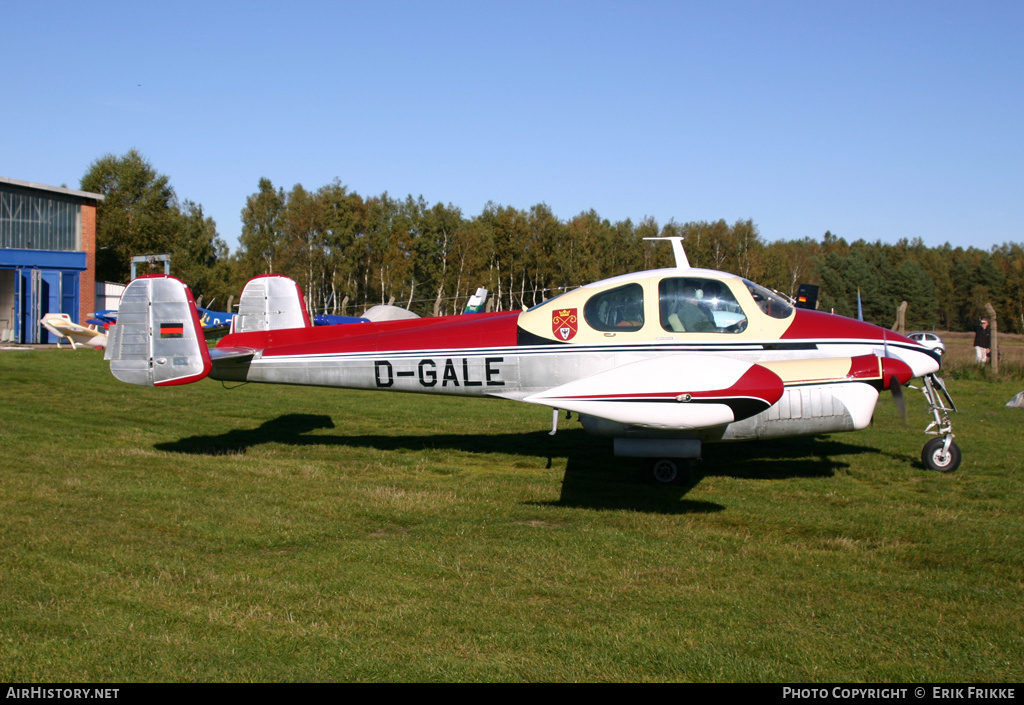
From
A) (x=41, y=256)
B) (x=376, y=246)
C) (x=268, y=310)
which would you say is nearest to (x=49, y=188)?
(x=41, y=256)

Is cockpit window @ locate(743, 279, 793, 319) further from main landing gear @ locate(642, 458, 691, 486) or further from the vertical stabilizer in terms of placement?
the vertical stabilizer

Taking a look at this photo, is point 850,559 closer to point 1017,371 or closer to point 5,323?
point 1017,371

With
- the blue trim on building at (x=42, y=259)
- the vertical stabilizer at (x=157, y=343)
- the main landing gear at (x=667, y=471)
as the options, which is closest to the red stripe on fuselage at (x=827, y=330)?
the main landing gear at (x=667, y=471)

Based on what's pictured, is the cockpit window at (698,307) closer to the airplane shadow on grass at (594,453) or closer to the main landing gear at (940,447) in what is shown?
the airplane shadow on grass at (594,453)

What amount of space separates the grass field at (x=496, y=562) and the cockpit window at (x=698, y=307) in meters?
1.76

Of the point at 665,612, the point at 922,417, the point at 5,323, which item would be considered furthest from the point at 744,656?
the point at 5,323

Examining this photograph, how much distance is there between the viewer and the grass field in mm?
4129

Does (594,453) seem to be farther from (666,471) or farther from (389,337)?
(389,337)

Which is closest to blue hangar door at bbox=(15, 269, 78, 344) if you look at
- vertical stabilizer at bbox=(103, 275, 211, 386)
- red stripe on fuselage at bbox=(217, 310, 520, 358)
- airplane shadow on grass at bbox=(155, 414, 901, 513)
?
airplane shadow on grass at bbox=(155, 414, 901, 513)

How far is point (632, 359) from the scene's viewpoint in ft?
27.4

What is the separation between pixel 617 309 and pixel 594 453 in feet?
8.29

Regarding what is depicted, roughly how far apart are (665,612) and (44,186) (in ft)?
134

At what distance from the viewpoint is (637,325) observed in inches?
331

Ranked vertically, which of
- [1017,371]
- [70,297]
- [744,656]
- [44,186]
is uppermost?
[44,186]
